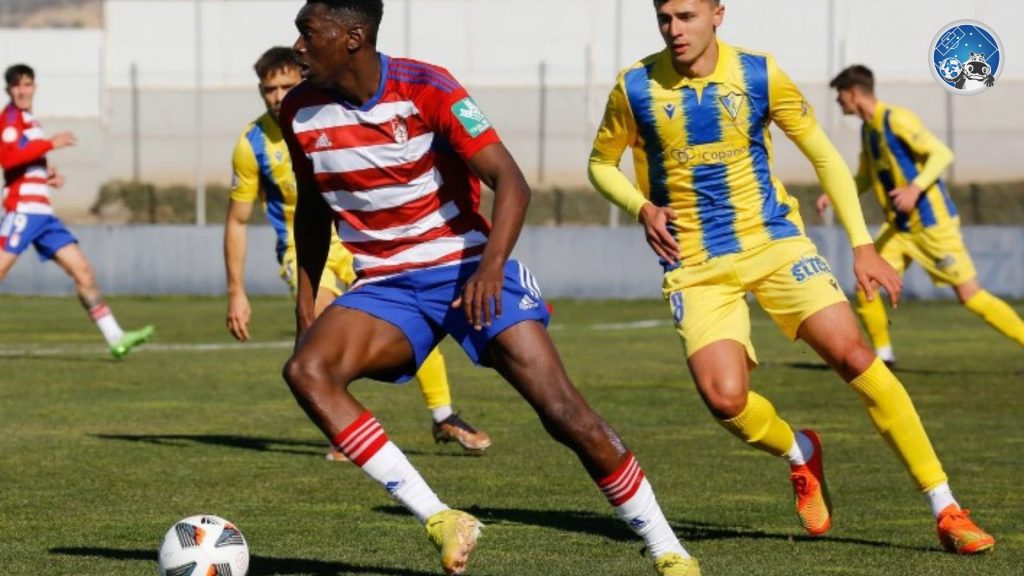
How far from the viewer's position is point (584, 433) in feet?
21.0

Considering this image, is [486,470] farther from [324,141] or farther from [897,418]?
[324,141]

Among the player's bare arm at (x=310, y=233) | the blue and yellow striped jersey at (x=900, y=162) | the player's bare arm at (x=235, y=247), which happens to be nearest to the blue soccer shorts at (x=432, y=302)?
the player's bare arm at (x=310, y=233)

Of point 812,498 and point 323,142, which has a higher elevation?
point 323,142

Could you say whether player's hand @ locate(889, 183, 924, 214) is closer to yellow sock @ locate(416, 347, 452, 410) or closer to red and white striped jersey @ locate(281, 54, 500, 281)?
yellow sock @ locate(416, 347, 452, 410)

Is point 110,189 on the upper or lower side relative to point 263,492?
lower

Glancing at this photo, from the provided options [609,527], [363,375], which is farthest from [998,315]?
[363,375]

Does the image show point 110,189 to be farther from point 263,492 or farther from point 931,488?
point 931,488

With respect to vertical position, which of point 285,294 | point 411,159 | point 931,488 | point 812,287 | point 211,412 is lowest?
point 285,294

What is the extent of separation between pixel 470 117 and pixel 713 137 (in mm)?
1788

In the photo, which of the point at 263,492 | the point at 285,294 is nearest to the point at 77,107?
the point at 285,294

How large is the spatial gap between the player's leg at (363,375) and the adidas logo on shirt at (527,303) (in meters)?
0.37

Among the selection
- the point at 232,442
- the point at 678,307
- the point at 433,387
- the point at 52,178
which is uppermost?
the point at 678,307

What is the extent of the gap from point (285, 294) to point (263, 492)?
1934cm

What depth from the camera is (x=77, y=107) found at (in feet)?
120
